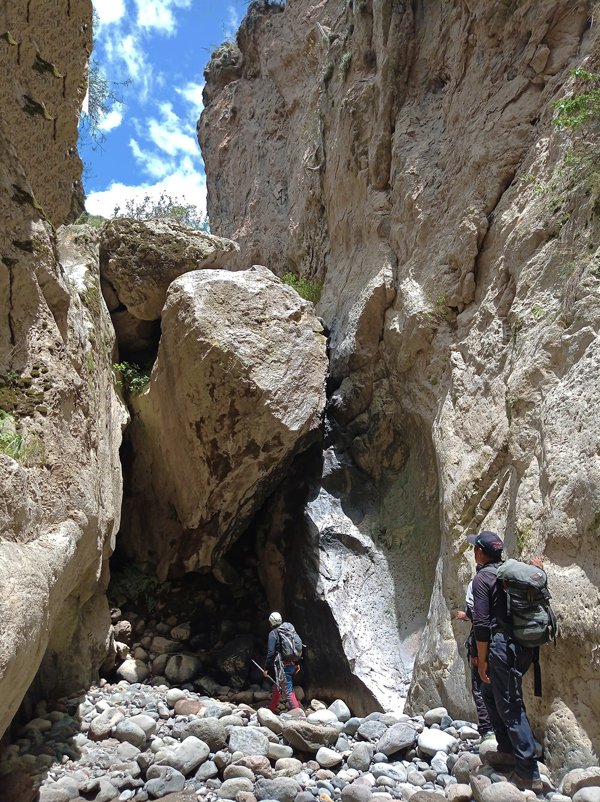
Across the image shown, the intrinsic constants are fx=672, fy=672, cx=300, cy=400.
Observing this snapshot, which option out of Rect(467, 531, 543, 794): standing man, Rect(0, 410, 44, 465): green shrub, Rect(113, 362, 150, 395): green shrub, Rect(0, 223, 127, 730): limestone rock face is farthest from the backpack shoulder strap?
Rect(113, 362, 150, 395): green shrub

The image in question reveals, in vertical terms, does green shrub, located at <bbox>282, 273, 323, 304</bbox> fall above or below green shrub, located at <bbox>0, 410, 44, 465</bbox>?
above

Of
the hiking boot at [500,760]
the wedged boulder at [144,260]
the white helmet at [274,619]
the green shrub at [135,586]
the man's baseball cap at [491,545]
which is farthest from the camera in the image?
the wedged boulder at [144,260]

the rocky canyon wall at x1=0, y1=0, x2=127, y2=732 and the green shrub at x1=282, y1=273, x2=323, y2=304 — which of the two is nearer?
the rocky canyon wall at x1=0, y1=0, x2=127, y2=732

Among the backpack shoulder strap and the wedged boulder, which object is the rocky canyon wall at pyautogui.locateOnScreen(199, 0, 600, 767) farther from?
the wedged boulder

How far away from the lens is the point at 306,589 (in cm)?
931

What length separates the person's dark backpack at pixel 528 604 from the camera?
13.4ft

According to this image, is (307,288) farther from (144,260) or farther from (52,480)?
(52,480)

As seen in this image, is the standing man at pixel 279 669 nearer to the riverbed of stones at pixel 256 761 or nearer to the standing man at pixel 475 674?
the riverbed of stones at pixel 256 761

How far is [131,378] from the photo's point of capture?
10.6 metres

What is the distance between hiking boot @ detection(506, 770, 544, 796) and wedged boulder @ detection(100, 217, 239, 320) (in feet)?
28.6

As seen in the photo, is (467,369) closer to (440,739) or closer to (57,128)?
(440,739)

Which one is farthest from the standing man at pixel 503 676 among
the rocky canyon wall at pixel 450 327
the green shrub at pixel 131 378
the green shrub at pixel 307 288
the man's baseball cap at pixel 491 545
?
the green shrub at pixel 307 288

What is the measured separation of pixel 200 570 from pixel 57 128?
669 centimetres

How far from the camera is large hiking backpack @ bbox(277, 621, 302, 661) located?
25.3 ft
